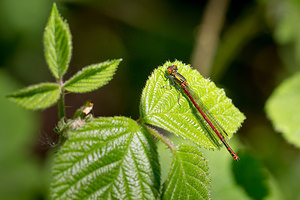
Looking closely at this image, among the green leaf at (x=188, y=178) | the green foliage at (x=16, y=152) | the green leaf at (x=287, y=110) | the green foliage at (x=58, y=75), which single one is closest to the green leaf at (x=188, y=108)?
the green leaf at (x=188, y=178)

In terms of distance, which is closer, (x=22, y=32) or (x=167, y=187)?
(x=167, y=187)

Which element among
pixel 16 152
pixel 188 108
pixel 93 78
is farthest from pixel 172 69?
pixel 16 152

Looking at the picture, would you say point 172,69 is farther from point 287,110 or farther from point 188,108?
point 287,110

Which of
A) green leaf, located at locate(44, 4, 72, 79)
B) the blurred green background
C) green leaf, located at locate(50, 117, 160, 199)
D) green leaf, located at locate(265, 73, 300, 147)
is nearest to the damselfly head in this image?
green leaf, located at locate(50, 117, 160, 199)

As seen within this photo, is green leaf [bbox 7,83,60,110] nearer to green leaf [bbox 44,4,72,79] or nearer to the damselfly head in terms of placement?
green leaf [bbox 44,4,72,79]

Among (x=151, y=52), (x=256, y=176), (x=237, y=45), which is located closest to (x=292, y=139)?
(x=256, y=176)

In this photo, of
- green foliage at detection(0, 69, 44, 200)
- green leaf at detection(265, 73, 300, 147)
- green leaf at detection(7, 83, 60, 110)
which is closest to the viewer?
green leaf at detection(7, 83, 60, 110)

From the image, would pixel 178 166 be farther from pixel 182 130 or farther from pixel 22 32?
pixel 22 32
